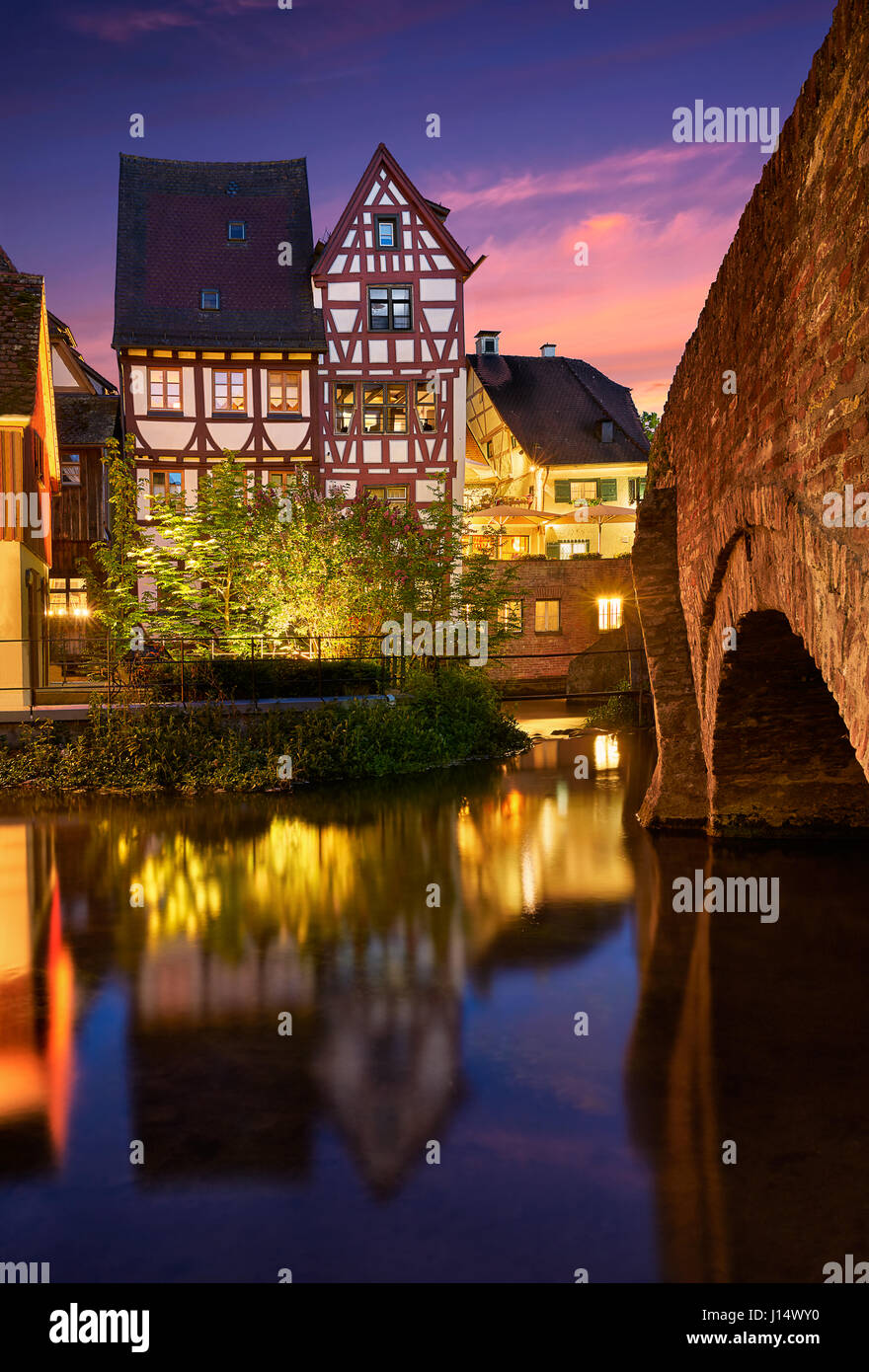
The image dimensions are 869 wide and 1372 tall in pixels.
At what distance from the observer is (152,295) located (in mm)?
28141

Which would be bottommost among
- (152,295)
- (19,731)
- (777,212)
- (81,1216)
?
(81,1216)

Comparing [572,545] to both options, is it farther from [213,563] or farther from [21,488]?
[21,488]

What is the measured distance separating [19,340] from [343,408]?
10.2m

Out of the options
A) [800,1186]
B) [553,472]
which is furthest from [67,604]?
[800,1186]

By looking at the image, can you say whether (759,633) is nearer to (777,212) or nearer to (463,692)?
(777,212)

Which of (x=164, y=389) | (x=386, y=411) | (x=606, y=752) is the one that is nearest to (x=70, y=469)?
(x=164, y=389)

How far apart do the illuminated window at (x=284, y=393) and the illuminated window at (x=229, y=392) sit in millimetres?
733

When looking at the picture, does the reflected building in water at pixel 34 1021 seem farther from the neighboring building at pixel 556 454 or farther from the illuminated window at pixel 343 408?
the neighboring building at pixel 556 454

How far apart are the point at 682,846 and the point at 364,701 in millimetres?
7799

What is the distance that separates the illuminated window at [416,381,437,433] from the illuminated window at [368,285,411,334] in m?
1.67

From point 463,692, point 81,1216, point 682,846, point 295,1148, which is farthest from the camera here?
point 463,692

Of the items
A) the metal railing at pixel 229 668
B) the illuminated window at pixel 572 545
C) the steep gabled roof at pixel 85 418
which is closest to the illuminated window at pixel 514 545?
the illuminated window at pixel 572 545

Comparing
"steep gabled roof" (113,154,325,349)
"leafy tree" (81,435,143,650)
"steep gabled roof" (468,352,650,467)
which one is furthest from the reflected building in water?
"steep gabled roof" (468,352,650,467)

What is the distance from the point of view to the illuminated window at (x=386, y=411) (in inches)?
1099
